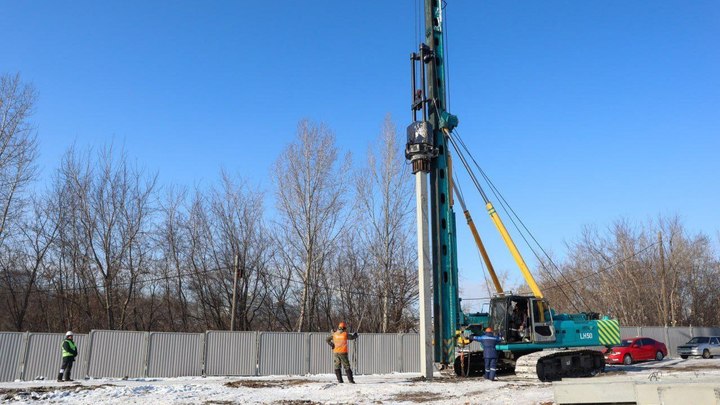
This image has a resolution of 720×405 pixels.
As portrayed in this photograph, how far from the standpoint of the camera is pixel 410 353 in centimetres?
2459

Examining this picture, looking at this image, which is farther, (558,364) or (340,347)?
(558,364)

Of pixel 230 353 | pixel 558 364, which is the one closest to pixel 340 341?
pixel 558 364

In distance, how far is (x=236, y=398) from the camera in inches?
500

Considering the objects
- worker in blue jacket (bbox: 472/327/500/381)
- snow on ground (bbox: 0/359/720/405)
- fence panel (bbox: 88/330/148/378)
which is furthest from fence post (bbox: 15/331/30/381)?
worker in blue jacket (bbox: 472/327/500/381)

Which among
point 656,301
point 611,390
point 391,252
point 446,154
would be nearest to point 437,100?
point 446,154

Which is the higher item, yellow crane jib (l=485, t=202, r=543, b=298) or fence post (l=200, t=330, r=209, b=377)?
yellow crane jib (l=485, t=202, r=543, b=298)

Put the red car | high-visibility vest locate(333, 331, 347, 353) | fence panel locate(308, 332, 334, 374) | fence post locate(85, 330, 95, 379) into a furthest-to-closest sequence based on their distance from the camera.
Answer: the red car → fence panel locate(308, 332, 334, 374) → fence post locate(85, 330, 95, 379) → high-visibility vest locate(333, 331, 347, 353)

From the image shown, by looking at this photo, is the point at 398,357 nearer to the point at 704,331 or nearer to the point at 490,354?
the point at 490,354

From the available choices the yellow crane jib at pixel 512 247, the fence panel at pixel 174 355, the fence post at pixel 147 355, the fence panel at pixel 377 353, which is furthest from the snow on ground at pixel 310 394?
the fence panel at pixel 377 353

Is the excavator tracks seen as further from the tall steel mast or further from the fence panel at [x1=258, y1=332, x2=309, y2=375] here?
the fence panel at [x1=258, y1=332, x2=309, y2=375]

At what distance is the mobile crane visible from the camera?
56.7 feet

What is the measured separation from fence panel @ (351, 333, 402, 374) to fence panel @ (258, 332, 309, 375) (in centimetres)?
239

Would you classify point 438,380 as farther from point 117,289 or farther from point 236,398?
point 117,289

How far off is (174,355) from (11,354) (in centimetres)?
534
